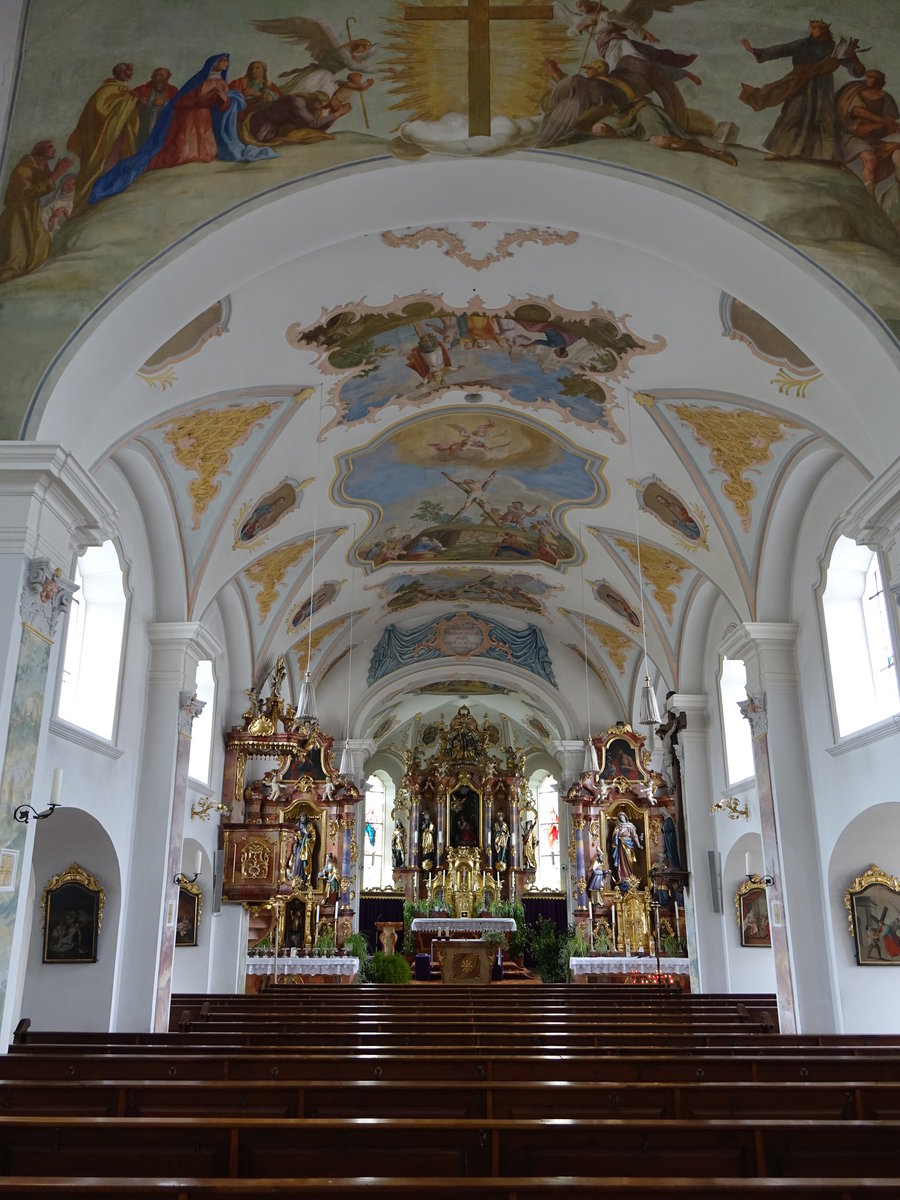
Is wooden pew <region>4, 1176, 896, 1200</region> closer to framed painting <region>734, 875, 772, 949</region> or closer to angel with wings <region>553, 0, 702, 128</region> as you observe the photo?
angel with wings <region>553, 0, 702, 128</region>

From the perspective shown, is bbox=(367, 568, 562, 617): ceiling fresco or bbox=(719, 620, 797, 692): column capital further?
bbox=(367, 568, 562, 617): ceiling fresco

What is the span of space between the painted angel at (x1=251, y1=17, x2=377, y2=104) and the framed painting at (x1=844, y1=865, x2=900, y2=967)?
403 inches

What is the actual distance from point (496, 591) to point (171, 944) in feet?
36.9

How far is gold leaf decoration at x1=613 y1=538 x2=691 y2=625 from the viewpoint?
16.5 meters

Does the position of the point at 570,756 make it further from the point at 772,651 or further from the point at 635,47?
the point at 635,47

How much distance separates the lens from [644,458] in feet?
44.1

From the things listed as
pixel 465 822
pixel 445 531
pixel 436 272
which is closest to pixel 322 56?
pixel 436 272

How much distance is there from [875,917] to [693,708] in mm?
6262

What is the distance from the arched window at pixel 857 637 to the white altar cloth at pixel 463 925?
14316 mm

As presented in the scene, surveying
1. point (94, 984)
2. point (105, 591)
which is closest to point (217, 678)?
point (105, 591)

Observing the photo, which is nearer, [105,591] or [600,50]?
[600,50]

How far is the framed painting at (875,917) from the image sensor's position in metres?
11.7

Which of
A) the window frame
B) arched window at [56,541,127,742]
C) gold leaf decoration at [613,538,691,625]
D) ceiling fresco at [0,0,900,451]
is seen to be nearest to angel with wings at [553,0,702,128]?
ceiling fresco at [0,0,900,451]

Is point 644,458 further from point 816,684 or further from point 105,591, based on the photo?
point 105,591
